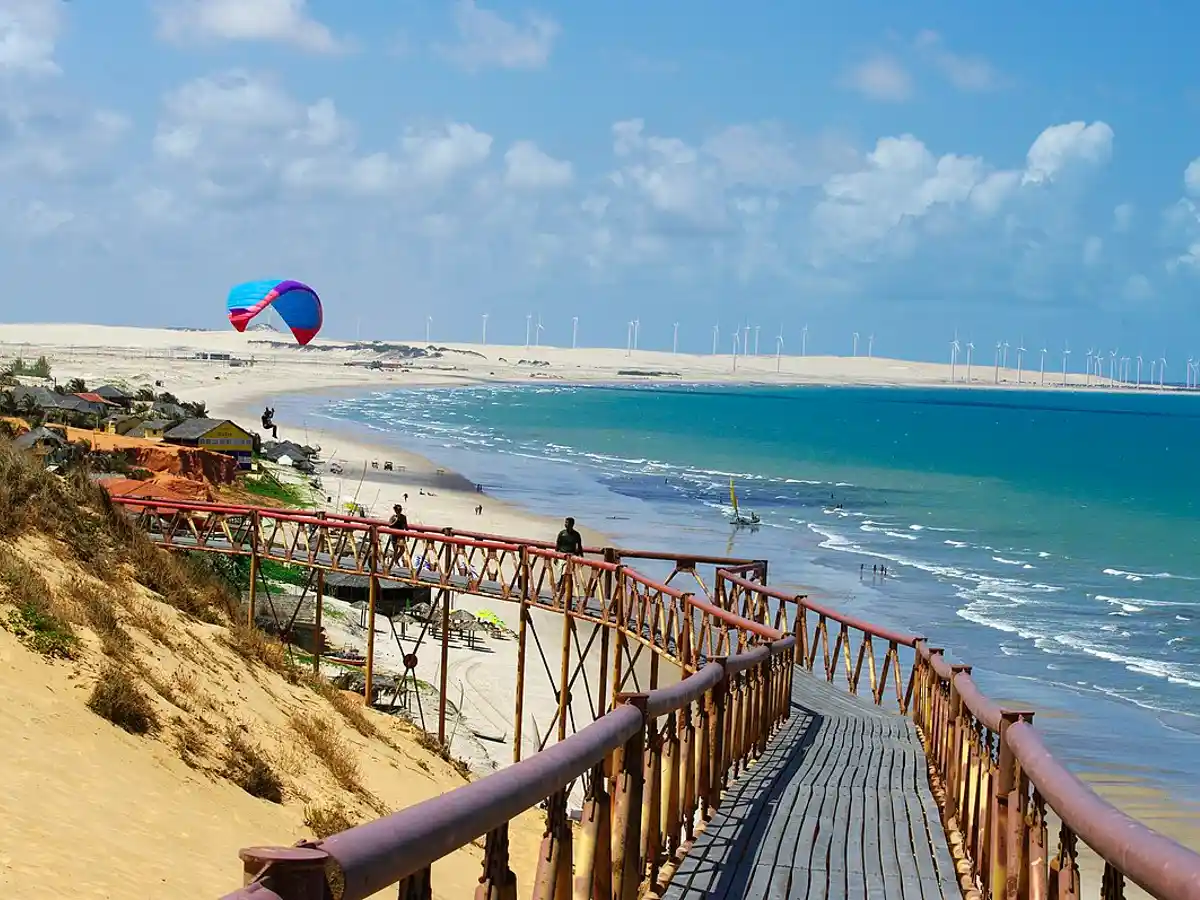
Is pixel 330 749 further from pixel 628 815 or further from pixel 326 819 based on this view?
pixel 628 815

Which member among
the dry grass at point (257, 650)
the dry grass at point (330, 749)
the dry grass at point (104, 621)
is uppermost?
the dry grass at point (104, 621)

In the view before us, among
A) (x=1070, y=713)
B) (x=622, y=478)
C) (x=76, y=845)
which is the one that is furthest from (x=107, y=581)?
(x=622, y=478)

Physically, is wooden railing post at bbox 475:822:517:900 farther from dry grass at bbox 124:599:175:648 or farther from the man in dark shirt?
the man in dark shirt

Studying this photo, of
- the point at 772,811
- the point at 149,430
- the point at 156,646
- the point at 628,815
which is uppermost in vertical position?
the point at 628,815

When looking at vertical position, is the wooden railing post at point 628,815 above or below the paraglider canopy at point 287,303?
below

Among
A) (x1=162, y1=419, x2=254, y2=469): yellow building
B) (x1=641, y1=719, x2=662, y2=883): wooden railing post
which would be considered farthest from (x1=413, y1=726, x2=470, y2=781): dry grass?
(x1=162, y1=419, x2=254, y2=469): yellow building

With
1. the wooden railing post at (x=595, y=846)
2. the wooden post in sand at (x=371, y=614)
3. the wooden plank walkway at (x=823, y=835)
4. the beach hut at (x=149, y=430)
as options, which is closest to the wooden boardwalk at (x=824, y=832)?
the wooden plank walkway at (x=823, y=835)

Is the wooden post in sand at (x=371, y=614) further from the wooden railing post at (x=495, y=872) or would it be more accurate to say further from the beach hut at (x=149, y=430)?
the beach hut at (x=149, y=430)


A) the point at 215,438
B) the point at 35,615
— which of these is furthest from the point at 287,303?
the point at 35,615
